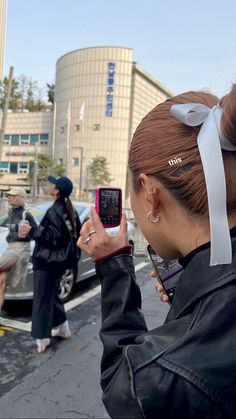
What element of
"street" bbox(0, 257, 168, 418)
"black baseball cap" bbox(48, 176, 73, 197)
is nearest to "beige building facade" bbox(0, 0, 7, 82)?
"black baseball cap" bbox(48, 176, 73, 197)

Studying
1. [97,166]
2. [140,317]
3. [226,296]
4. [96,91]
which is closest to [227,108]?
[226,296]

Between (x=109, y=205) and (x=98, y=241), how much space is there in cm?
28

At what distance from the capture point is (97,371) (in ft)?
11.9

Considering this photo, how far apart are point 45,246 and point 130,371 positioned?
3365mm

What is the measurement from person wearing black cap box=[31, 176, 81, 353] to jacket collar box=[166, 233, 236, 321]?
330cm

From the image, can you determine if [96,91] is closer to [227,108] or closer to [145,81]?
[145,81]

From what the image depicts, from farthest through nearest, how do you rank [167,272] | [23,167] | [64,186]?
[23,167] → [64,186] → [167,272]

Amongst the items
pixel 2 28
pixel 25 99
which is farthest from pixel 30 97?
pixel 2 28

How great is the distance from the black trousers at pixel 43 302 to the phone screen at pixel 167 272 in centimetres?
277

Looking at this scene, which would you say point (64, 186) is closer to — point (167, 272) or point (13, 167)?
point (167, 272)

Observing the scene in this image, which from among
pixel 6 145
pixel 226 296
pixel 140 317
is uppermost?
pixel 6 145

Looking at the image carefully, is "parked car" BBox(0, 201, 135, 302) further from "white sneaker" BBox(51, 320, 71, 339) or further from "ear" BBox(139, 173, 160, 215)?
"ear" BBox(139, 173, 160, 215)

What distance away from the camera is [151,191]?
997 mm

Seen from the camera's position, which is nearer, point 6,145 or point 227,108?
point 227,108
